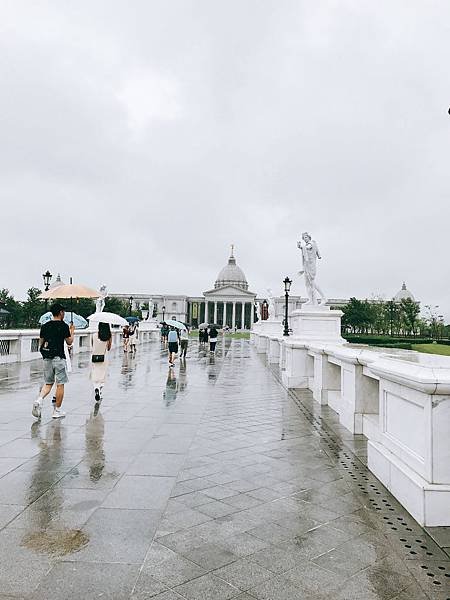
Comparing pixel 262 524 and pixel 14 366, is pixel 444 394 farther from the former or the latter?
pixel 14 366

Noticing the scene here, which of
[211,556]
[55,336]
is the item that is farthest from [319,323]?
[211,556]

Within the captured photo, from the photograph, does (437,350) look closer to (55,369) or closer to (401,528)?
(55,369)

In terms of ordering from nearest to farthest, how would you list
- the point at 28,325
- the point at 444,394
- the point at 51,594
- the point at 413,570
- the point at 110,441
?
the point at 51,594 → the point at 413,570 → the point at 444,394 → the point at 110,441 → the point at 28,325

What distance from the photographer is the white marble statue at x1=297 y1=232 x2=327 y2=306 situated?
1928cm

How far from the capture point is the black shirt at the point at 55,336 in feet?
28.5

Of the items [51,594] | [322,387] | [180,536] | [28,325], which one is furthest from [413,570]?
[28,325]

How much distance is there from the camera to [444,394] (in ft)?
13.5

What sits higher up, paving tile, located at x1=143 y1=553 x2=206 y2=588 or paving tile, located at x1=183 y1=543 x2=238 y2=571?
paving tile, located at x1=143 y1=553 x2=206 y2=588

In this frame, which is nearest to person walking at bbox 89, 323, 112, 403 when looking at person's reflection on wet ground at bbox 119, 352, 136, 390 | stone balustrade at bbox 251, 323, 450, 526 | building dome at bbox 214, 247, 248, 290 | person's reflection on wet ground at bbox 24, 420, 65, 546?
person's reflection on wet ground at bbox 119, 352, 136, 390

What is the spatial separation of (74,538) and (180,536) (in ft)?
2.67

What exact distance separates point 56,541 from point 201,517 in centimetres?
121

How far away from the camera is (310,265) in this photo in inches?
764

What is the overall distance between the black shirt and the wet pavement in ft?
3.87

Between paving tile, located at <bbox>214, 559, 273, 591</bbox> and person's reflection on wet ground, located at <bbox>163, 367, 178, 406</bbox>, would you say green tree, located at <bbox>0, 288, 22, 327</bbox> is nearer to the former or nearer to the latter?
person's reflection on wet ground, located at <bbox>163, 367, 178, 406</bbox>
